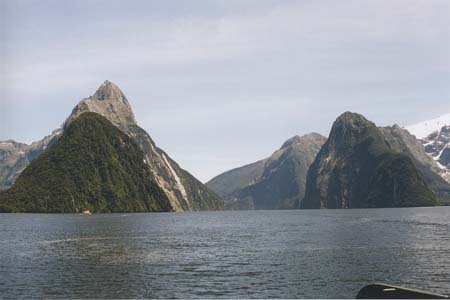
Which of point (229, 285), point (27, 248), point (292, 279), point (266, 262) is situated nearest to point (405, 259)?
point (266, 262)

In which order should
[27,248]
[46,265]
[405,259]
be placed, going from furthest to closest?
1. [27,248]
2. [405,259]
3. [46,265]

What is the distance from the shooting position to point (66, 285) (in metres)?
54.8

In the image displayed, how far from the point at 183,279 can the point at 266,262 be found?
18.4m

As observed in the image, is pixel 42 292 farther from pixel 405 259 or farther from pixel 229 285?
pixel 405 259

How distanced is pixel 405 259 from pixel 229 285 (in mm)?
33669

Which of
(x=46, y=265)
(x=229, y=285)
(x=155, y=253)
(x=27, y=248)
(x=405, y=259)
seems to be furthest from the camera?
(x=27, y=248)

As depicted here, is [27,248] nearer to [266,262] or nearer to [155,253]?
[155,253]

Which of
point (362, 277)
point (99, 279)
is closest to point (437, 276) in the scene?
point (362, 277)

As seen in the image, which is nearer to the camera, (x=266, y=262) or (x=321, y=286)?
(x=321, y=286)

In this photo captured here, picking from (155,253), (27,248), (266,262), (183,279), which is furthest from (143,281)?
(27,248)

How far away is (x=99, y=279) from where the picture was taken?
193 ft

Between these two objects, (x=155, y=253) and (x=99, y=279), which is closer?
(x=99, y=279)

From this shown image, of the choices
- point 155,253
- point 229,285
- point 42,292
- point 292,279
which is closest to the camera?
point 42,292

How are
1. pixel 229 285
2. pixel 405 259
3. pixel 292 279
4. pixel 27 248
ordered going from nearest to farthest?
pixel 229 285 < pixel 292 279 < pixel 405 259 < pixel 27 248
